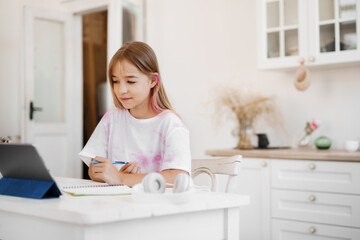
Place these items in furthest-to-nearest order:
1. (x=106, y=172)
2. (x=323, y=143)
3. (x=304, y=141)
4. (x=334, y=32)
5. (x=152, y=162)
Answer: (x=304, y=141) → (x=323, y=143) → (x=334, y=32) → (x=152, y=162) → (x=106, y=172)

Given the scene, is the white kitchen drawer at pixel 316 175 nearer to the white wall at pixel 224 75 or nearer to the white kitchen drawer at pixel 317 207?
the white kitchen drawer at pixel 317 207

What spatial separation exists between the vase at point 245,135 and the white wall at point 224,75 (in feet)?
0.99

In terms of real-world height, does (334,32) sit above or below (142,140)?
above

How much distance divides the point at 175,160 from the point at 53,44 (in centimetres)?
364

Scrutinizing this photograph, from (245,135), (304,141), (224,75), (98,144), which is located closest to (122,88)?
(98,144)

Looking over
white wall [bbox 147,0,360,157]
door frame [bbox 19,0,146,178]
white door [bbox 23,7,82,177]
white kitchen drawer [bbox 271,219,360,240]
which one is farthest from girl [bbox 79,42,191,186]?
white door [bbox 23,7,82,177]

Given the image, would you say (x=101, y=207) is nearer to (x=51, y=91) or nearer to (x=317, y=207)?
(x=317, y=207)

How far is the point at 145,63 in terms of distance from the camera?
165cm

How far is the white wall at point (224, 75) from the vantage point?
128 inches

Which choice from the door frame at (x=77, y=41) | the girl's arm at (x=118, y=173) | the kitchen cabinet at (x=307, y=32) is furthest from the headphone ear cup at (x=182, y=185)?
the door frame at (x=77, y=41)

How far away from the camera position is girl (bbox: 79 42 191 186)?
1.56 meters

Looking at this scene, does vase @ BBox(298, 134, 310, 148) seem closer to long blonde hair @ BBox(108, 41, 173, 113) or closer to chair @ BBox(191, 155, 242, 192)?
chair @ BBox(191, 155, 242, 192)

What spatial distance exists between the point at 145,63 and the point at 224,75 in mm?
2278

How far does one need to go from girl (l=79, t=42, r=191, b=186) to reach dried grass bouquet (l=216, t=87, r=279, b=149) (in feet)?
5.44
